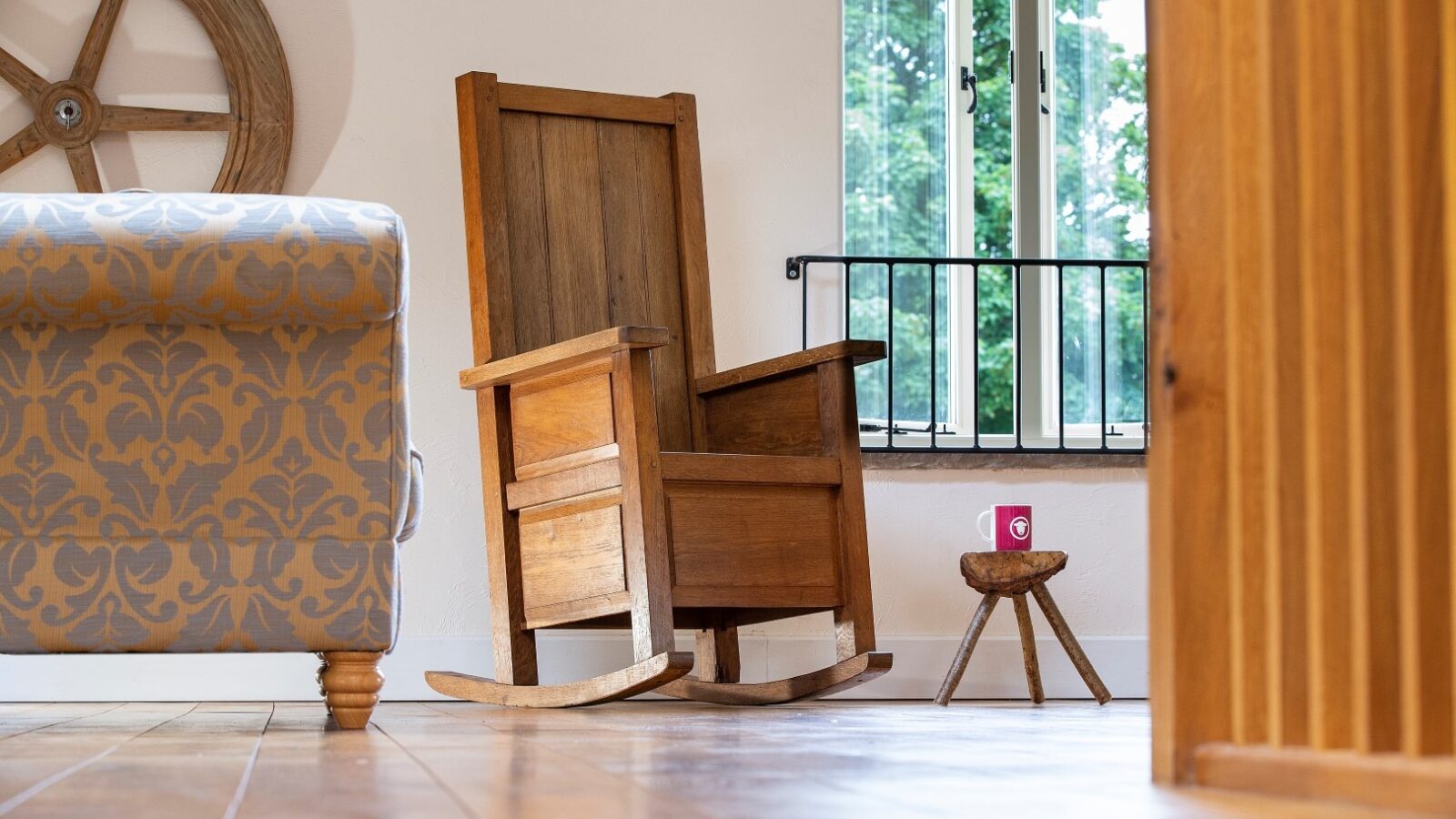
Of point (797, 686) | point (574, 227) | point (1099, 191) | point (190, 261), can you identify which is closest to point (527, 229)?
point (574, 227)

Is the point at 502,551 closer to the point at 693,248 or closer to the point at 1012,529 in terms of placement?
the point at 693,248

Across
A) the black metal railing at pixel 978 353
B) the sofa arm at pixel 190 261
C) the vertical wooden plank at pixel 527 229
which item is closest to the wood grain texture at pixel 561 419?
the vertical wooden plank at pixel 527 229

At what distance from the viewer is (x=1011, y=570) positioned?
2846mm

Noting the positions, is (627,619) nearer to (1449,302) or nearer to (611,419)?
(611,419)

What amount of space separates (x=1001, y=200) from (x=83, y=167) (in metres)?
2.02

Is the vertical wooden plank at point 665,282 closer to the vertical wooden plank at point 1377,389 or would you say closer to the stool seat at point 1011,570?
the stool seat at point 1011,570

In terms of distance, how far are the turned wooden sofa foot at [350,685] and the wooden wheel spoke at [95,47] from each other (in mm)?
1815

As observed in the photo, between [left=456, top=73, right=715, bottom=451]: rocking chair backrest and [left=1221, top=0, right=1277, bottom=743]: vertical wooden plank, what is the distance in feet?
5.87

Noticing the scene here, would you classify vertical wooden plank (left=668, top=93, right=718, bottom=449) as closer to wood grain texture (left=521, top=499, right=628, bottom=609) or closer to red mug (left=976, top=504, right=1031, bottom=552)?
wood grain texture (left=521, top=499, right=628, bottom=609)

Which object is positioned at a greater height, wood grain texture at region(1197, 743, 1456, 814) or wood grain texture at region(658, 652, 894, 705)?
wood grain texture at region(1197, 743, 1456, 814)

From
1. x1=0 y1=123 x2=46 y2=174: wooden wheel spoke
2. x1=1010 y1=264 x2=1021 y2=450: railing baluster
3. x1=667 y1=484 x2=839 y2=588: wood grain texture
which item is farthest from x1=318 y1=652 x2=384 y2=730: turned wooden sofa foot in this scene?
x1=1010 y1=264 x2=1021 y2=450: railing baluster

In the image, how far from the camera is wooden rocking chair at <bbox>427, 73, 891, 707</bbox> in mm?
2287

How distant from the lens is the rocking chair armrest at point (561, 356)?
7.23ft

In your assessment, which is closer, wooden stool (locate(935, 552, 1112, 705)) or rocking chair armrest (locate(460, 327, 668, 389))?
rocking chair armrest (locate(460, 327, 668, 389))
